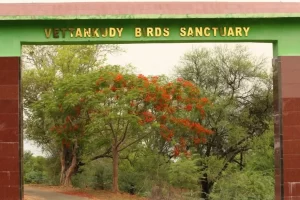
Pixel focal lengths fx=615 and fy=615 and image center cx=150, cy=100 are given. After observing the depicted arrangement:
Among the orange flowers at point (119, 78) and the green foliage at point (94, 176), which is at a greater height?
the orange flowers at point (119, 78)

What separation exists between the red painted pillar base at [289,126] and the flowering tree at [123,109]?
10.5 meters

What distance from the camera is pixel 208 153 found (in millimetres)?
24906

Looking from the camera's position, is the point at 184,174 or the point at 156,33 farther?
the point at 184,174

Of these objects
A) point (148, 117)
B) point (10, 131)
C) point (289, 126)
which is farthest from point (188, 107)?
point (10, 131)

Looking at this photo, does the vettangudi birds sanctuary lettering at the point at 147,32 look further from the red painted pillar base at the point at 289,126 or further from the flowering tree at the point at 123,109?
the flowering tree at the point at 123,109

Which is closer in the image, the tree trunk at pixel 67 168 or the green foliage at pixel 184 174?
the green foliage at pixel 184 174

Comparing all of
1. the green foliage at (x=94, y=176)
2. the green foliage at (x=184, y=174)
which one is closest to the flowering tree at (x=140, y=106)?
the green foliage at (x=184, y=174)

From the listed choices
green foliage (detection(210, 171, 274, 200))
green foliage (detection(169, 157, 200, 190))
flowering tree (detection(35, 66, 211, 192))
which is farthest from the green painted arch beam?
green foliage (detection(169, 157, 200, 190))

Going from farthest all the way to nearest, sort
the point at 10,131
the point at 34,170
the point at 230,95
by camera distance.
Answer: the point at 34,170
the point at 230,95
the point at 10,131

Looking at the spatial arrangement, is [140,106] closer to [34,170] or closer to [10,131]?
[10,131]

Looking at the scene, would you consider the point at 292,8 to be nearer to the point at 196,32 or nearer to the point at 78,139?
the point at 196,32

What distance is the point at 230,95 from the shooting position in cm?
2494

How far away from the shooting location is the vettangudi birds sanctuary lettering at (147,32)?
9.48 metres

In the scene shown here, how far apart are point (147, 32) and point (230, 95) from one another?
51.7 ft
